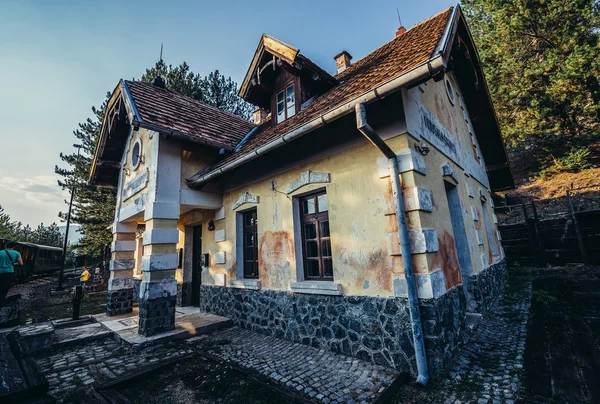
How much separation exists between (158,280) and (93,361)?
5.77ft

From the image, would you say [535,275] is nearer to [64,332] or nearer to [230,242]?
[230,242]

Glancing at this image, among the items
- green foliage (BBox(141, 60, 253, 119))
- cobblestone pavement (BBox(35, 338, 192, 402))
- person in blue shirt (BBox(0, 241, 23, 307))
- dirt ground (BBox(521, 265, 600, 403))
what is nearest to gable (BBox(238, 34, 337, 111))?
cobblestone pavement (BBox(35, 338, 192, 402))

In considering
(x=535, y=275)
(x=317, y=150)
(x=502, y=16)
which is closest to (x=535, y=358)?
(x=317, y=150)

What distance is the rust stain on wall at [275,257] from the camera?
565cm

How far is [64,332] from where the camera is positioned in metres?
6.40

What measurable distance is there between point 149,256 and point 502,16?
24.6m

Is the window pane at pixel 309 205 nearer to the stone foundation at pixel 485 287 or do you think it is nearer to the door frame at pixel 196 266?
the stone foundation at pixel 485 287

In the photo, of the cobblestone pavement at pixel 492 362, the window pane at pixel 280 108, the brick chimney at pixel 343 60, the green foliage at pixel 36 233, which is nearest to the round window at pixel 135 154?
the window pane at pixel 280 108

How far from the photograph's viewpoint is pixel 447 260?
468 centimetres

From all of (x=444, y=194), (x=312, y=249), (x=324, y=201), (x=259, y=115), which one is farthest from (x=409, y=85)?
(x=259, y=115)

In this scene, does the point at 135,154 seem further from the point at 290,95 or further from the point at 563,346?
the point at 563,346

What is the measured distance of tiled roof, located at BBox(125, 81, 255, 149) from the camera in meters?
6.82

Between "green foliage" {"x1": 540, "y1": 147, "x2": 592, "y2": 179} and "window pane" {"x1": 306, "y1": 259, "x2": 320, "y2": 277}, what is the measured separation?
22.1 metres

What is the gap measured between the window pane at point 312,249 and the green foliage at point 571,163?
2205cm
